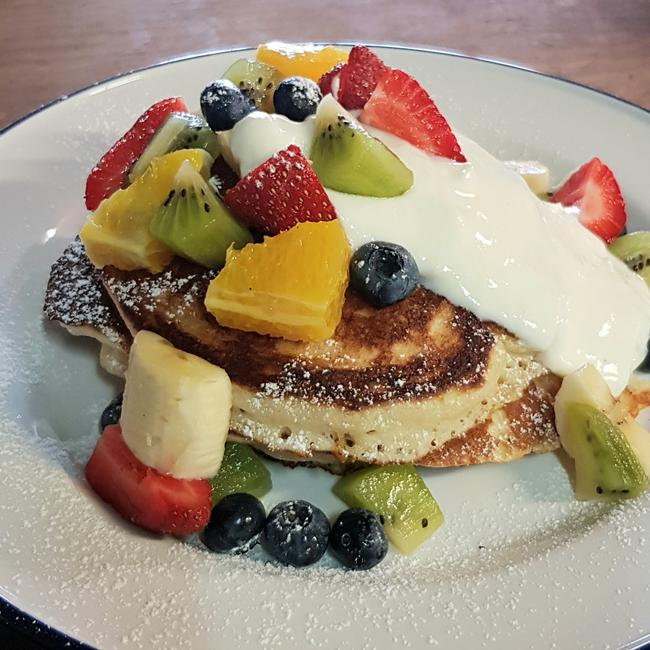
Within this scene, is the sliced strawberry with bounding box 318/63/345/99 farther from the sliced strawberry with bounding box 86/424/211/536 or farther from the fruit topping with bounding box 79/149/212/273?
the sliced strawberry with bounding box 86/424/211/536

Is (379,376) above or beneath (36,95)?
above

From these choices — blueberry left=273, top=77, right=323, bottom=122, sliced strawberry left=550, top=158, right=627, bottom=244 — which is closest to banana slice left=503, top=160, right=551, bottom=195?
sliced strawberry left=550, top=158, right=627, bottom=244

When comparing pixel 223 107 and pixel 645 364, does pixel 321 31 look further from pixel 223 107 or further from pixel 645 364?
pixel 645 364

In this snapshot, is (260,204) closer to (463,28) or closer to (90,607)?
(90,607)

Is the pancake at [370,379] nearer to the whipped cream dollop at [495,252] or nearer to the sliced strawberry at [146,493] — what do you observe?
the whipped cream dollop at [495,252]

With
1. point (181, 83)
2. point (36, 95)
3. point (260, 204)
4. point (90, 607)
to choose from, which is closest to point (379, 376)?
point (260, 204)
